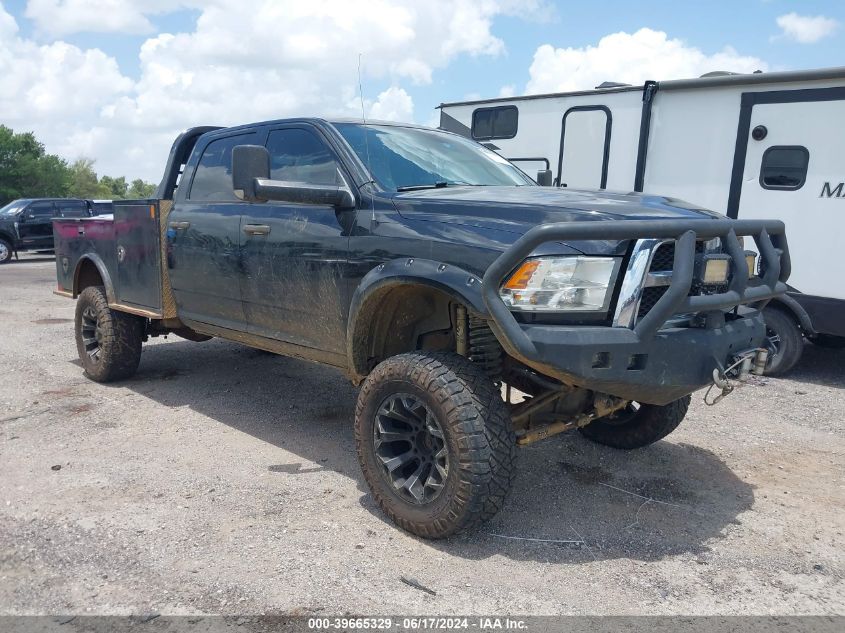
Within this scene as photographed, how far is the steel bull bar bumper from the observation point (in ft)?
9.13

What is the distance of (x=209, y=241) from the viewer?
4773 mm

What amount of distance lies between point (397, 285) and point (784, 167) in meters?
4.65

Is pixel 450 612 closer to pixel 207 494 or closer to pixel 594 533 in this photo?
pixel 594 533

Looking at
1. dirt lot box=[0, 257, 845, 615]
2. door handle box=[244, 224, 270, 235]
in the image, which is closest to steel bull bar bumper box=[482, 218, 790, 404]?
dirt lot box=[0, 257, 845, 615]

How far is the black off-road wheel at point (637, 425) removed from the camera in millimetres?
4262

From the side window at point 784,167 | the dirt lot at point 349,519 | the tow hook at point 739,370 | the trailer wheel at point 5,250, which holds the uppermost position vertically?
the side window at point 784,167

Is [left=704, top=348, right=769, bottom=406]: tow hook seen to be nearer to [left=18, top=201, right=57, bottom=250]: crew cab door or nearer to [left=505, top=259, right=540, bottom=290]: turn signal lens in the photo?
[left=505, top=259, right=540, bottom=290]: turn signal lens

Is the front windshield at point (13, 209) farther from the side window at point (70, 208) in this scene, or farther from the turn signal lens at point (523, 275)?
the turn signal lens at point (523, 275)

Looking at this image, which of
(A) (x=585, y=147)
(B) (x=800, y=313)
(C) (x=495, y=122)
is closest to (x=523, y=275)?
(B) (x=800, y=313)

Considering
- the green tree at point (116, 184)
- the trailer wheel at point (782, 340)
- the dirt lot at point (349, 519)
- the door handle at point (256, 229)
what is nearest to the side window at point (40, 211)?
the dirt lot at point (349, 519)

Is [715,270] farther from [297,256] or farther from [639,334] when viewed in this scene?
[297,256]

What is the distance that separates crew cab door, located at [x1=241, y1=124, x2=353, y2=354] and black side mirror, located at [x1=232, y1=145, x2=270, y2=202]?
48cm

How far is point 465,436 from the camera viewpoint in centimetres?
304

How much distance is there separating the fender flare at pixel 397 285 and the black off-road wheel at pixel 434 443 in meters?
0.31
